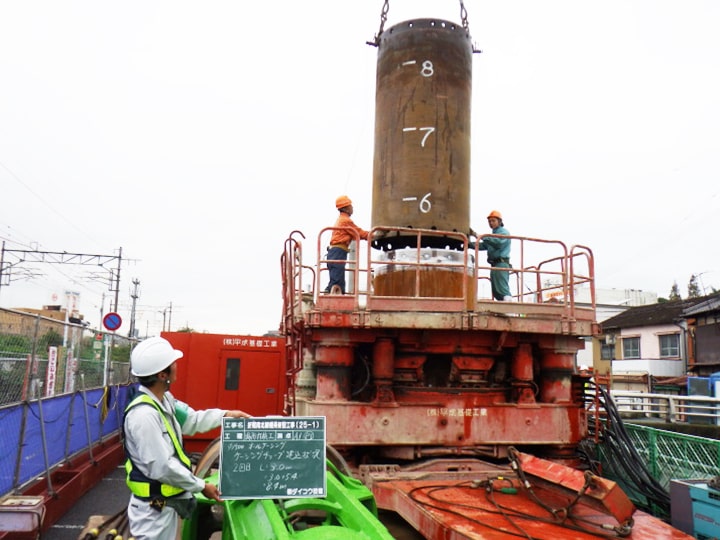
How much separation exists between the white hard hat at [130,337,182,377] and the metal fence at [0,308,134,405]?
3314 mm

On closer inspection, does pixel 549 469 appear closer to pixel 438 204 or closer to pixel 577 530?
pixel 577 530

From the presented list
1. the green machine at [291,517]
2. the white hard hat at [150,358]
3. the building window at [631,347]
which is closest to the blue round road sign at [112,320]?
the green machine at [291,517]

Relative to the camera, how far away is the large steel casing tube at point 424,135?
8.70m

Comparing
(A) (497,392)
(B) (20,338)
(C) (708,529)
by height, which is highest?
(B) (20,338)

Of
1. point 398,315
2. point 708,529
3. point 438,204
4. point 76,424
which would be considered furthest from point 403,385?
point 76,424

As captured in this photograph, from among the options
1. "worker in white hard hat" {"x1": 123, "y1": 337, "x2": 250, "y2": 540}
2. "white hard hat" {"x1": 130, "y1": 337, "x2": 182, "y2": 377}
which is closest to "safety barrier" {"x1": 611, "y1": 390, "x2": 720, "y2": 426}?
"worker in white hard hat" {"x1": 123, "y1": 337, "x2": 250, "y2": 540}

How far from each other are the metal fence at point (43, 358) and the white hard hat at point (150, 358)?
331cm

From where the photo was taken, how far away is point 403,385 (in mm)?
7562

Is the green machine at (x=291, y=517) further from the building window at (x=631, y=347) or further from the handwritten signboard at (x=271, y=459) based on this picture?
the building window at (x=631, y=347)

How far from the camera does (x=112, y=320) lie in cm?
1908

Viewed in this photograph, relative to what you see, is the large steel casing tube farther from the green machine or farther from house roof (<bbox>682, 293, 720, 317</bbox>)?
house roof (<bbox>682, 293, 720, 317</bbox>)

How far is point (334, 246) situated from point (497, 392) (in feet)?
10.3

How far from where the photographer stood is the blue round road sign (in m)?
18.9

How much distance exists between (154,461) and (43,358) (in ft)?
18.5
